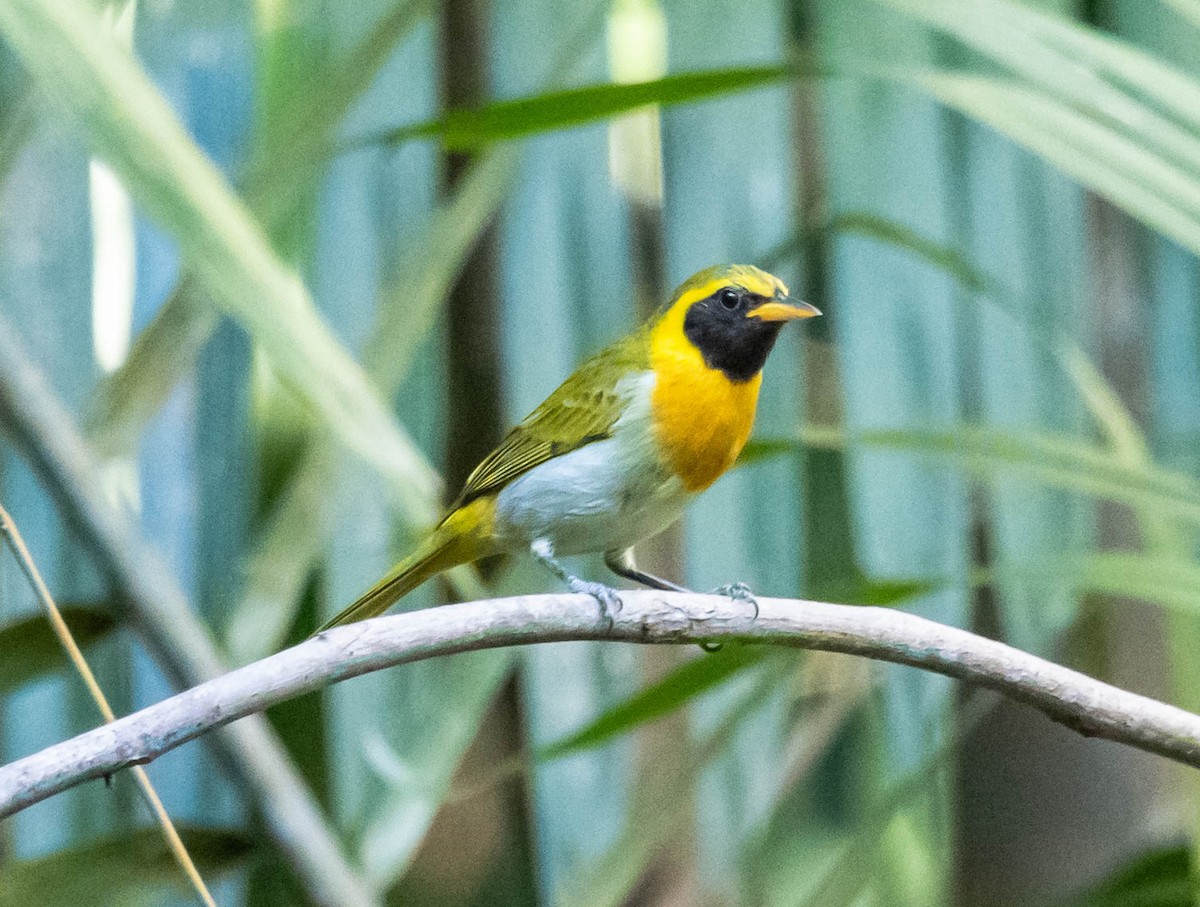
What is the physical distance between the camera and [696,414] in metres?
0.67

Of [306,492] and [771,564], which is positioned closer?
[306,492]

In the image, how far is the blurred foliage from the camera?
107 cm

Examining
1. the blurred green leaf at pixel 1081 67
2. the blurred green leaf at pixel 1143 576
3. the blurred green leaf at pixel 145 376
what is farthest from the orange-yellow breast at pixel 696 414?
the blurred green leaf at pixel 145 376

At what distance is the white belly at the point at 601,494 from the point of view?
2.26 ft

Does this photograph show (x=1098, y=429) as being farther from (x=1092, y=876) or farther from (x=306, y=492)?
(x=306, y=492)

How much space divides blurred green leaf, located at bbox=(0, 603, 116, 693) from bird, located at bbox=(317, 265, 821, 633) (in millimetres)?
455

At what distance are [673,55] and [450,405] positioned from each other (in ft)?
1.50

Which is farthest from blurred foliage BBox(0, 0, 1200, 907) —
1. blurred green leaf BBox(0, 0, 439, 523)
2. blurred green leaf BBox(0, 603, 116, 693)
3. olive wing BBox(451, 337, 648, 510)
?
olive wing BBox(451, 337, 648, 510)

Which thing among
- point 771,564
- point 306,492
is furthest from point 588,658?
point 306,492

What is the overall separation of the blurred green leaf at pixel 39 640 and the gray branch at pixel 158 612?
0.11ft

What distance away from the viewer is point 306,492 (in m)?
1.10

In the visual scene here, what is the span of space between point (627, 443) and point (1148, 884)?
2.80 ft

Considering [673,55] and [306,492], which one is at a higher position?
[673,55]

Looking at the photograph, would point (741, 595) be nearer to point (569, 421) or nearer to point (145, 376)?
point (569, 421)
